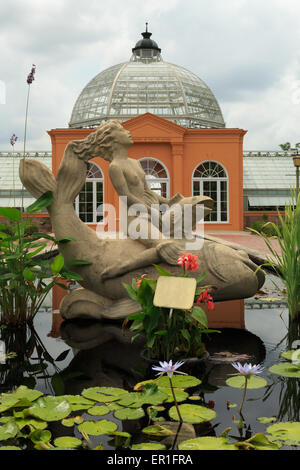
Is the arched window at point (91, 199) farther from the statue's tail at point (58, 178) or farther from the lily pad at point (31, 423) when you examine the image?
the lily pad at point (31, 423)

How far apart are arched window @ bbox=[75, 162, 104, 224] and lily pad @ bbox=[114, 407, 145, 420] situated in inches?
615

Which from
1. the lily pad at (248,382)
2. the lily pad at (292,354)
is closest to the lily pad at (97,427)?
the lily pad at (248,382)

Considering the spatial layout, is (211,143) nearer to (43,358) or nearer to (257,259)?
(257,259)

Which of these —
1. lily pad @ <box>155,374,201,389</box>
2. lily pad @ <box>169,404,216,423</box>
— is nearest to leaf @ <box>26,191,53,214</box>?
lily pad @ <box>155,374,201,389</box>

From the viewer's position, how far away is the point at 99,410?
215 centimetres

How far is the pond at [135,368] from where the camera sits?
206cm

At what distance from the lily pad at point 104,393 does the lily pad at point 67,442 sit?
0.40 metres

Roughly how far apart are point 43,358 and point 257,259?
147 inches

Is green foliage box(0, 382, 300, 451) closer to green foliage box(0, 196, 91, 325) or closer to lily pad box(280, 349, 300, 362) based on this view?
lily pad box(280, 349, 300, 362)

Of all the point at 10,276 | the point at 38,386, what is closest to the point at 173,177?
A: the point at 10,276

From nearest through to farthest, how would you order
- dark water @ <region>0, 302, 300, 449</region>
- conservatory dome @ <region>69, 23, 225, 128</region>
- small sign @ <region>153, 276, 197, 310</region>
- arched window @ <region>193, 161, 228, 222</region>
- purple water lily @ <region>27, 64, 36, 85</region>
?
dark water @ <region>0, 302, 300, 449</region> < small sign @ <region>153, 276, 197, 310</region> < purple water lily @ <region>27, 64, 36, 85</region> < arched window @ <region>193, 161, 228, 222</region> < conservatory dome @ <region>69, 23, 225, 128</region>

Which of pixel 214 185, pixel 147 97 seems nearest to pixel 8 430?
pixel 214 185

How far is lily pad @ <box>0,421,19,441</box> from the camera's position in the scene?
6.17 ft

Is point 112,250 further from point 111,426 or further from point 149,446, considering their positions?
point 149,446
